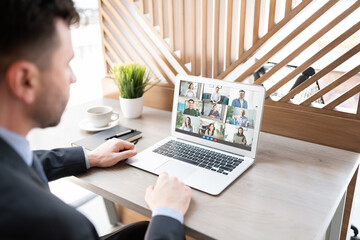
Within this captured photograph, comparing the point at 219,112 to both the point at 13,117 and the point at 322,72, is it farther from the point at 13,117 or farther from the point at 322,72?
the point at 13,117

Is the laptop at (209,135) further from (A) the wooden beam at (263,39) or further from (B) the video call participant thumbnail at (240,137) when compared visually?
(A) the wooden beam at (263,39)

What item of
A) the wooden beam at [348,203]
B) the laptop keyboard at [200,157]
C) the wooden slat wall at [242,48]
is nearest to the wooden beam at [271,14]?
the wooden slat wall at [242,48]

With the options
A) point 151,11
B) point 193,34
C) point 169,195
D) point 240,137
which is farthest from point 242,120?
point 151,11

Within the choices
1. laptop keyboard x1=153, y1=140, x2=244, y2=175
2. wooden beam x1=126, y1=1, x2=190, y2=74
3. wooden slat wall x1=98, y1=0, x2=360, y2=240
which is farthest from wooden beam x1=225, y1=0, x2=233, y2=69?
laptop keyboard x1=153, y1=140, x2=244, y2=175

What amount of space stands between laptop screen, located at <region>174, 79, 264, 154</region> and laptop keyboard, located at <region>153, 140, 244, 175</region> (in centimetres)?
6

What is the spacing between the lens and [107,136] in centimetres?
128

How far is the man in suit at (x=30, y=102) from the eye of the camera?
55cm

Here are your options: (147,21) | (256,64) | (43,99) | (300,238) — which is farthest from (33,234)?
(147,21)

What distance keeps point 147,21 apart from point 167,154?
30.4 inches

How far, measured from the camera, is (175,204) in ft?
2.65

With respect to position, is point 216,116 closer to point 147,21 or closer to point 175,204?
point 175,204

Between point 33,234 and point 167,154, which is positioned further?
point 167,154

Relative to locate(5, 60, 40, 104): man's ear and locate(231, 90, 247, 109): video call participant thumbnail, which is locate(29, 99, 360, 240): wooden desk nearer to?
locate(231, 90, 247, 109): video call participant thumbnail

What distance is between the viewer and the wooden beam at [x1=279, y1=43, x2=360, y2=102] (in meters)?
1.09
